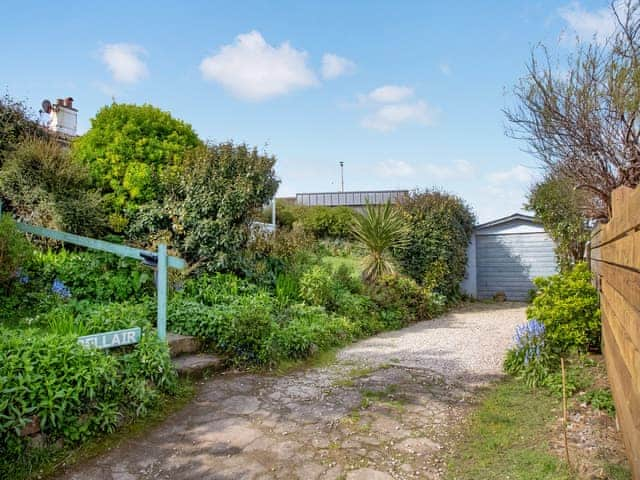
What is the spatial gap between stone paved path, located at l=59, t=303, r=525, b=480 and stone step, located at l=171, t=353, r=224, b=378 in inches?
6.2

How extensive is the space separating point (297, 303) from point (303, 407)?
10.6 ft

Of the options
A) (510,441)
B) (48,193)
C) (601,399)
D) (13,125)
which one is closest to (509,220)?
(601,399)

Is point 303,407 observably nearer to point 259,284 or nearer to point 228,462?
point 228,462

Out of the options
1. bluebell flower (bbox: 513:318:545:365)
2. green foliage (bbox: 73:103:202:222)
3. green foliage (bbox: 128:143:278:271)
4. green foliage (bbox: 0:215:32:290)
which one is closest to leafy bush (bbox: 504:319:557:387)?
bluebell flower (bbox: 513:318:545:365)

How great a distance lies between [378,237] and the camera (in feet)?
29.7

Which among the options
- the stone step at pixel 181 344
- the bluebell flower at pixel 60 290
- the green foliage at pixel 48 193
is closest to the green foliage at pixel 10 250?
the bluebell flower at pixel 60 290

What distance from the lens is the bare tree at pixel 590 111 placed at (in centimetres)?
530

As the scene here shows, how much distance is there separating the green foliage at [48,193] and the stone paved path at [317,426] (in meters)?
3.88

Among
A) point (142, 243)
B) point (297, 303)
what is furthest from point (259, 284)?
point (142, 243)

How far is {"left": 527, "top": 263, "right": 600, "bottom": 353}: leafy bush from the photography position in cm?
463

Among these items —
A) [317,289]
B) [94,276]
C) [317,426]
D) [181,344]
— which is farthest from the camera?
[317,289]

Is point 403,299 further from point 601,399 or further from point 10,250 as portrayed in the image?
point 10,250

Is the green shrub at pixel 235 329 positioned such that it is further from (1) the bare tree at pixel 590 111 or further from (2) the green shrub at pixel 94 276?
(1) the bare tree at pixel 590 111

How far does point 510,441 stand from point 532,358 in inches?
68.2
